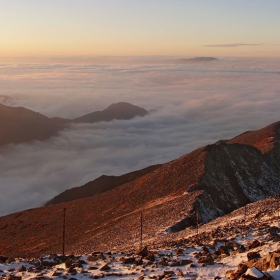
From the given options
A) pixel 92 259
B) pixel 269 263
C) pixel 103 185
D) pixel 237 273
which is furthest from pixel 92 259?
pixel 103 185

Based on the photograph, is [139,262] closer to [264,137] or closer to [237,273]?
[237,273]

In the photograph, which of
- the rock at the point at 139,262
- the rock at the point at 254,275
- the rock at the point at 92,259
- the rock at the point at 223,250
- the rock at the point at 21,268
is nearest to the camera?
the rock at the point at 254,275

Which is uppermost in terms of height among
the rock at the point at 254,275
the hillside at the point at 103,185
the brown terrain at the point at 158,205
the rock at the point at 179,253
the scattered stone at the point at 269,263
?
the rock at the point at 254,275

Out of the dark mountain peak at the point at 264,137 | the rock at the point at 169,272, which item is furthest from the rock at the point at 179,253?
the dark mountain peak at the point at 264,137

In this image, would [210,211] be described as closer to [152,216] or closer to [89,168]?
[152,216]

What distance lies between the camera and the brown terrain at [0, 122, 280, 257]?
38688 mm

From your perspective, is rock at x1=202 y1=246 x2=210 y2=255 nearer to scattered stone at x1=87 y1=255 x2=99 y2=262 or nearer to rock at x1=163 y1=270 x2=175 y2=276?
rock at x1=163 y1=270 x2=175 y2=276

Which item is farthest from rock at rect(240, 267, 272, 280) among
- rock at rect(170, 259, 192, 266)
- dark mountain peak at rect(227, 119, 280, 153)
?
dark mountain peak at rect(227, 119, 280, 153)

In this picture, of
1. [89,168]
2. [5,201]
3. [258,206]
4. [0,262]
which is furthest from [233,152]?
[89,168]

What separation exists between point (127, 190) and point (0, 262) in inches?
1549

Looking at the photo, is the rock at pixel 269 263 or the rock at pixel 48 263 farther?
the rock at pixel 48 263

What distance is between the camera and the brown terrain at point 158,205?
3869 cm

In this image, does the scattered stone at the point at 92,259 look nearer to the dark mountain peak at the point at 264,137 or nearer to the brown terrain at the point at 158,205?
the brown terrain at the point at 158,205

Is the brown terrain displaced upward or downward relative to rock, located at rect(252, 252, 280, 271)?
downward
